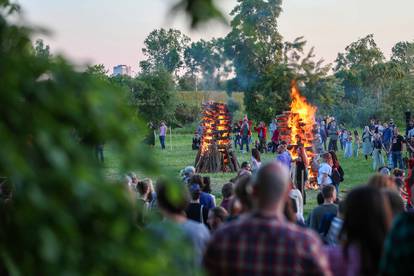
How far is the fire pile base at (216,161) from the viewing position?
2686cm

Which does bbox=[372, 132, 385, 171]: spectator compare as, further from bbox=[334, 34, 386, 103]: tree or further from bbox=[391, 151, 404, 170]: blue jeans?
bbox=[334, 34, 386, 103]: tree

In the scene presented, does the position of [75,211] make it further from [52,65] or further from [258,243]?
[258,243]

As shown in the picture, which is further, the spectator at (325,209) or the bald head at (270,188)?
the spectator at (325,209)

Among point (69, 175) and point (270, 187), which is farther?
point (270, 187)

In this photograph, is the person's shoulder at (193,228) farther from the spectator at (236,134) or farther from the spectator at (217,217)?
the spectator at (236,134)

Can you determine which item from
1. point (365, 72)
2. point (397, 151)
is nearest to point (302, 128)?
point (397, 151)

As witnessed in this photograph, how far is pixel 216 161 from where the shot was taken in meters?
26.9

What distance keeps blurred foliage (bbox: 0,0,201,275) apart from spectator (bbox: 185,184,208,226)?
5792 millimetres

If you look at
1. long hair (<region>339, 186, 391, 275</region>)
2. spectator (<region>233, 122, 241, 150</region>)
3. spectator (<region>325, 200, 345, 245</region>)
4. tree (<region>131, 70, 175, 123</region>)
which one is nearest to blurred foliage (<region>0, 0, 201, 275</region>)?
long hair (<region>339, 186, 391, 275</region>)

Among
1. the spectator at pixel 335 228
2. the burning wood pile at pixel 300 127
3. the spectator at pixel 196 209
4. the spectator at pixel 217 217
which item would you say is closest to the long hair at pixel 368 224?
the spectator at pixel 335 228

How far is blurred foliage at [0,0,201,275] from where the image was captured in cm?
242

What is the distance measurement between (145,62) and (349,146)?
5913cm

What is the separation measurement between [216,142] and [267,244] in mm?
23302

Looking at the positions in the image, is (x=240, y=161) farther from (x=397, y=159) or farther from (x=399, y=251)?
(x=399, y=251)
